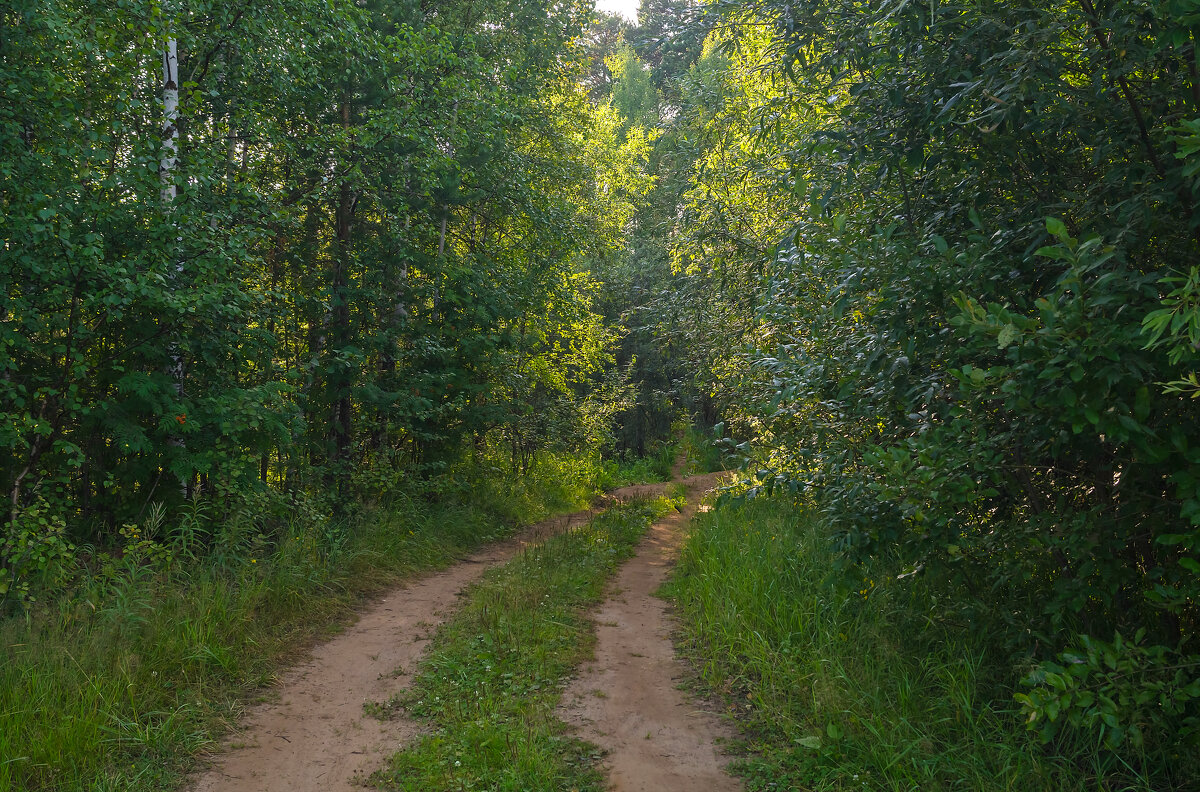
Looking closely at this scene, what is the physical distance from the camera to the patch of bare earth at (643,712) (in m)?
4.20

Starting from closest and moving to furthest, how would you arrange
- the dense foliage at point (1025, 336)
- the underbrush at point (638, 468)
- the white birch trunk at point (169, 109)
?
the dense foliage at point (1025, 336), the white birch trunk at point (169, 109), the underbrush at point (638, 468)

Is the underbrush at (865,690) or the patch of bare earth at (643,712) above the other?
the underbrush at (865,690)

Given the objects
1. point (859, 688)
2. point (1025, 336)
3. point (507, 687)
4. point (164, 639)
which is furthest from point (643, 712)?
point (1025, 336)

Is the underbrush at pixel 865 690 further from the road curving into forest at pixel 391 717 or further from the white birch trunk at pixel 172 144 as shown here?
the white birch trunk at pixel 172 144

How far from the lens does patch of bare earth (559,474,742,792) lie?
4.20 m

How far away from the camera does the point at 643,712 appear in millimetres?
5078

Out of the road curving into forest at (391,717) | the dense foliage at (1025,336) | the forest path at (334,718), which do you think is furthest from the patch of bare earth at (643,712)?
the dense foliage at (1025,336)

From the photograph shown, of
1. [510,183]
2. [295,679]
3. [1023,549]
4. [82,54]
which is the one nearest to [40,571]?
[295,679]

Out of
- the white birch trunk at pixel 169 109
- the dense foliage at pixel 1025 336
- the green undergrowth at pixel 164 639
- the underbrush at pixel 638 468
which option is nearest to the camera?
the dense foliage at pixel 1025 336

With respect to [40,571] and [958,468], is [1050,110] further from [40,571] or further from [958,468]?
[40,571]

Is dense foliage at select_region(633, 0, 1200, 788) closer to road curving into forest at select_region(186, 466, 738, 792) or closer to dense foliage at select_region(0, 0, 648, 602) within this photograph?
road curving into forest at select_region(186, 466, 738, 792)

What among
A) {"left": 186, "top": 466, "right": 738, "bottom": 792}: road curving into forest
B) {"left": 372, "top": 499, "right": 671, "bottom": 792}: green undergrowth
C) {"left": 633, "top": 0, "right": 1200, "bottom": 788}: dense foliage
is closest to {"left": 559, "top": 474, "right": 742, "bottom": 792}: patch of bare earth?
{"left": 186, "top": 466, "right": 738, "bottom": 792}: road curving into forest

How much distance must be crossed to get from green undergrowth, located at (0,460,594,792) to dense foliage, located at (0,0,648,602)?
18.6 inches

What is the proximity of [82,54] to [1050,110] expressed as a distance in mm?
6881
